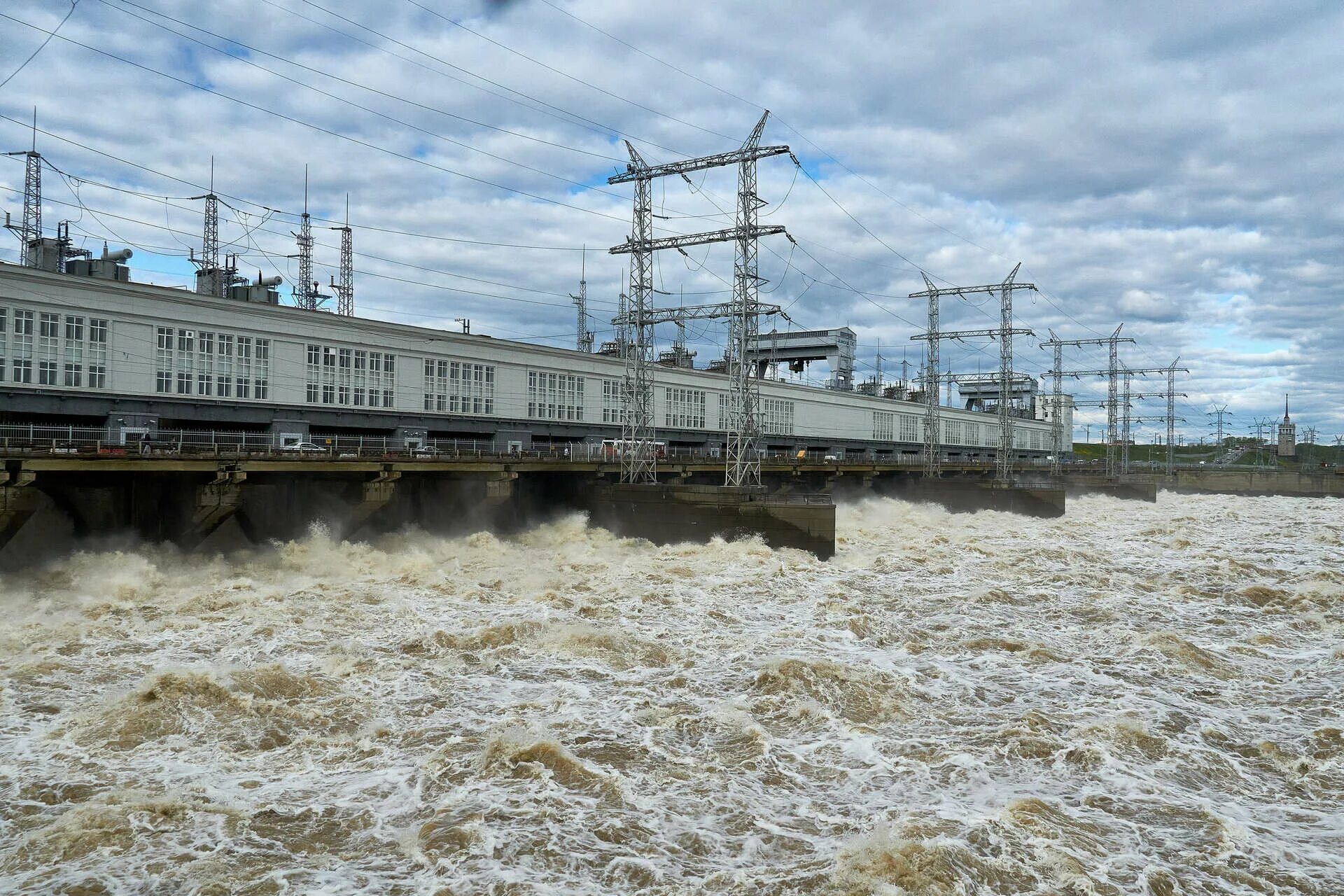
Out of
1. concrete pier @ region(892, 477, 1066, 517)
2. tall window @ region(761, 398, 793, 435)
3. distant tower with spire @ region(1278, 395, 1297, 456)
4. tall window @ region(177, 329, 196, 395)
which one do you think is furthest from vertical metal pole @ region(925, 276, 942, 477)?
distant tower with spire @ region(1278, 395, 1297, 456)

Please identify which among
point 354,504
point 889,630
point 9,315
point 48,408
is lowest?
point 889,630

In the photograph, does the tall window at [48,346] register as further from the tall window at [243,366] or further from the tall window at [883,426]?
the tall window at [883,426]

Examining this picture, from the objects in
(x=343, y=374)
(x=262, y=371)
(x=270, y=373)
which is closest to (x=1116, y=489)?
(x=343, y=374)

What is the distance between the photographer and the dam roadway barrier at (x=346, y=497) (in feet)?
81.8

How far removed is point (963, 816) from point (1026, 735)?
3606 millimetres

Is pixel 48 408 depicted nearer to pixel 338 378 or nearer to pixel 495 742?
pixel 338 378

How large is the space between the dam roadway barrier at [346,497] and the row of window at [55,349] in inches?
260

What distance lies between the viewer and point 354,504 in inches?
1291

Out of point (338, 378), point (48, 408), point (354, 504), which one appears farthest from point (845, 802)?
point (338, 378)

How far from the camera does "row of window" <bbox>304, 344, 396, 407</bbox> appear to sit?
4169cm

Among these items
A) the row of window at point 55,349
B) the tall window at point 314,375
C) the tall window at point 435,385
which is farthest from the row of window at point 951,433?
the row of window at point 55,349

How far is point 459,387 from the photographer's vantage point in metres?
48.9

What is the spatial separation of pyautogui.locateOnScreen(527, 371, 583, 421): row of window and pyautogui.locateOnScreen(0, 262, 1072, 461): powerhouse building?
0.31 feet

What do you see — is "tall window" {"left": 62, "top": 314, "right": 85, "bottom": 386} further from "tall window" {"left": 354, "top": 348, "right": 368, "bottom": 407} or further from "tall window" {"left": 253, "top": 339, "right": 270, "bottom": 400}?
"tall window" {"left": 354, "top": 348, "right": 368, "bottom": 407}
